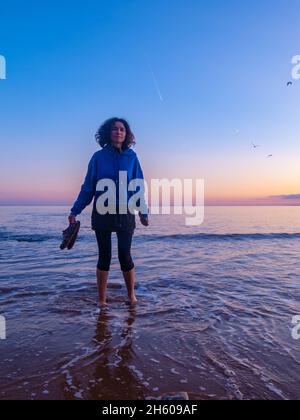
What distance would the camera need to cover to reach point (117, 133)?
4.55 meters

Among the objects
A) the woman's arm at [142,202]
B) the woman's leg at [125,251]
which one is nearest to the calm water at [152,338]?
the woman's leg at [125,251]

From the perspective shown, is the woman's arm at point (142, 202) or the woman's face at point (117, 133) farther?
the woman's arm at point (142, 202)

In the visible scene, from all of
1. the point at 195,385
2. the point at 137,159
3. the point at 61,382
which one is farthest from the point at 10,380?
the point at 137,159

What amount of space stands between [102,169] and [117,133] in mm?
584

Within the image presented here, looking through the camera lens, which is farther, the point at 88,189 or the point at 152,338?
the point at 88,189

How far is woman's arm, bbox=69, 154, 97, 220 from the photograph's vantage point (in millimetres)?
4496

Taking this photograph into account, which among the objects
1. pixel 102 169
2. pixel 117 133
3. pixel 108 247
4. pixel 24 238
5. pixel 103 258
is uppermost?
pixel 117 133

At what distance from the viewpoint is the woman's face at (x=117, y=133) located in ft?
15.0

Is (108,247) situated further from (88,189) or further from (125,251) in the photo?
(88,189)

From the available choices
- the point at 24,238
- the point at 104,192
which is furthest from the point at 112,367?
the point at 24,238

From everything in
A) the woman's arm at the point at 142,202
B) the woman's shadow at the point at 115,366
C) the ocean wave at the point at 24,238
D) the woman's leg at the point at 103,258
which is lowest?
the ocean wave at the point at 24,238

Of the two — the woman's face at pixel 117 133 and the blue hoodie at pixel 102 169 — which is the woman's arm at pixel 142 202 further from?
the woman's face at pixel 117 133

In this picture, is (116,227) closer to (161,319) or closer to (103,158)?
(103,158)

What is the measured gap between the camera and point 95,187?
4516 mm
